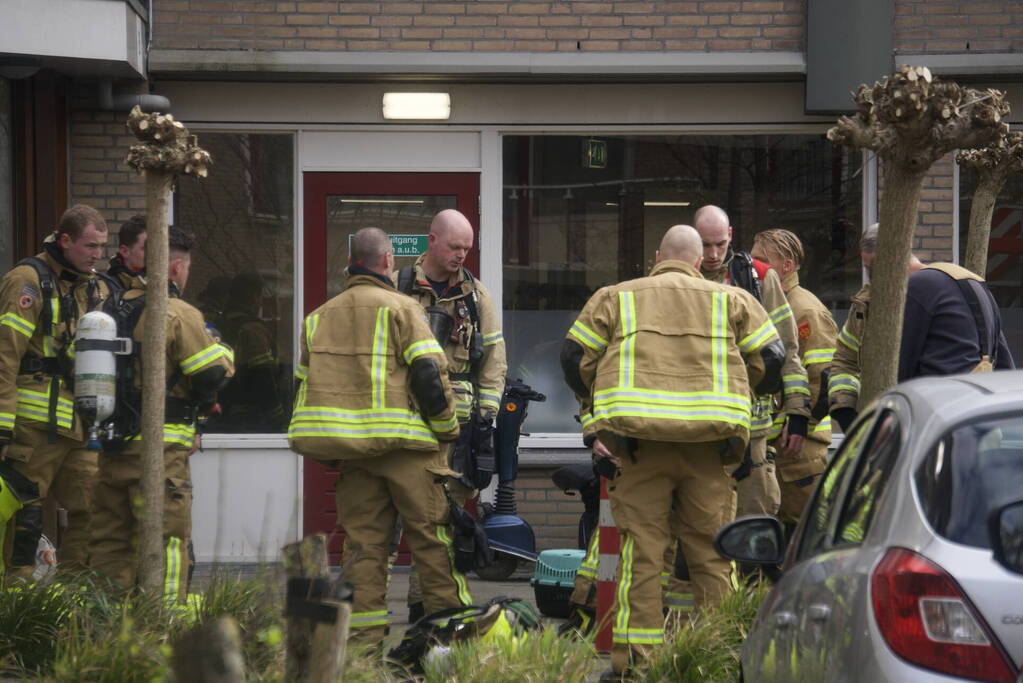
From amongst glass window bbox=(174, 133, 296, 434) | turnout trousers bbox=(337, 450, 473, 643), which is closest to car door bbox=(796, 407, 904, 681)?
turnout trousers bbox=(337, 450, 473, 643)

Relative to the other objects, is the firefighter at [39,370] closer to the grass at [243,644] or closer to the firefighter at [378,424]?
the grass at [243,644]

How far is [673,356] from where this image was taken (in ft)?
20.1

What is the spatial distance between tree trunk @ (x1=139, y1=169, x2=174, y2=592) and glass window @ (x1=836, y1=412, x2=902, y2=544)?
10.8 ft

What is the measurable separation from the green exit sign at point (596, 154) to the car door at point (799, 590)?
6225mm

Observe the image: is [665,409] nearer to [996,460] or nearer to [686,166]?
[996,460]

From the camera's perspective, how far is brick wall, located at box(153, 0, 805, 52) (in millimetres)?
9656

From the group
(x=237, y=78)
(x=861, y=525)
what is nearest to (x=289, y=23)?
(x=237, y=78)

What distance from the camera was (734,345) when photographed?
245 inches

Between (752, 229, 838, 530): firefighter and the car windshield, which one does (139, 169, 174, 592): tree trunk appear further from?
the car windshield

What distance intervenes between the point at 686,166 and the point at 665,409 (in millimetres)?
4436

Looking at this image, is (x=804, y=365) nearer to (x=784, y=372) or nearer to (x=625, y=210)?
(x=784, y=372)

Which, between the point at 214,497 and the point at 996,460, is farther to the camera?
the point at 214,497

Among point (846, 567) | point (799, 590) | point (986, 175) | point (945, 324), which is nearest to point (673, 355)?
point (945, 324)

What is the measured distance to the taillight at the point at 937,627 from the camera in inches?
106
